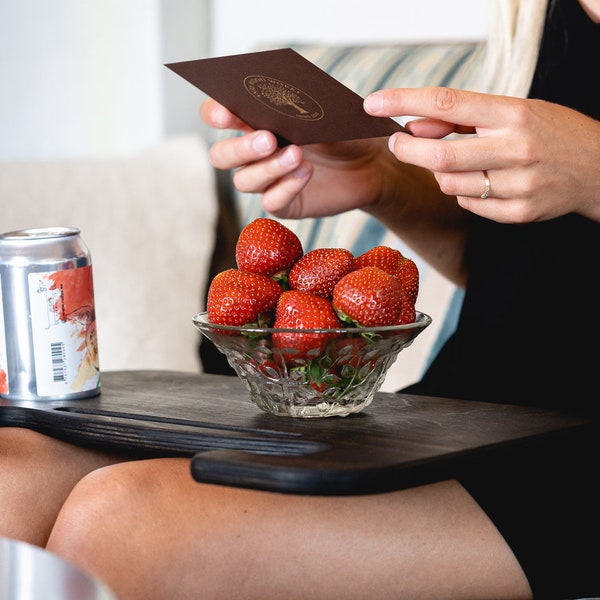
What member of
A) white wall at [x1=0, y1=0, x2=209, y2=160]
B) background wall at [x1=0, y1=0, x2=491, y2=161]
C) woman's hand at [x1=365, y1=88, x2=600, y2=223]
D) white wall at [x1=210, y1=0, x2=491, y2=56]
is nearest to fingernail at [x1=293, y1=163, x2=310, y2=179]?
woman's hand at [x1=365, y1=88, x2=600, y2=223]

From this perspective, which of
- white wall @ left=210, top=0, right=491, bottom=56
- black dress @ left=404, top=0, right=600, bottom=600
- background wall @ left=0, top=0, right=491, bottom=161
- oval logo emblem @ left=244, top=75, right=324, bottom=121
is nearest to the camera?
oval logo emblem @ left=244, top=75, right=324, bottom=121

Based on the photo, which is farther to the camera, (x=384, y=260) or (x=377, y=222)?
(x=377, y=222)

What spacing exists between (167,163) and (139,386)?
913 millimetres

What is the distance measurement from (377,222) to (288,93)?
0.70 meters

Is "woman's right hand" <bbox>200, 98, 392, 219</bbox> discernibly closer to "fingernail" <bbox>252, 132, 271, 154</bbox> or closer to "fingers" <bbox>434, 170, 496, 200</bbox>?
"fingernail" <bbox>252, 132, 271, 154</bbox>

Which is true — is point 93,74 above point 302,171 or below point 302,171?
above

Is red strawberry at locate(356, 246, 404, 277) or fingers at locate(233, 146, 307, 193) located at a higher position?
fingers at locate(233, 146, 307, 193)

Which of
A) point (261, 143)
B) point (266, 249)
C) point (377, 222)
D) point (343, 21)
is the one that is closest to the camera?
point (266, 249)

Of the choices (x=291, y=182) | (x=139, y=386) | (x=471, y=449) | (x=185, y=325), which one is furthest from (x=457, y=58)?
(x=471, y=449)

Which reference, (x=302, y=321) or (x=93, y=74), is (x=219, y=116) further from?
(x=93, y=74)

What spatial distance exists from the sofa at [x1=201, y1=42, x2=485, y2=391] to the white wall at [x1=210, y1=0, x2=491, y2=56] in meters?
0.22

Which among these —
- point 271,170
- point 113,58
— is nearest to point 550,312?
point 271,170

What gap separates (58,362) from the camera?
0.90 metres

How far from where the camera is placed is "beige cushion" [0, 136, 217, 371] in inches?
66.3
